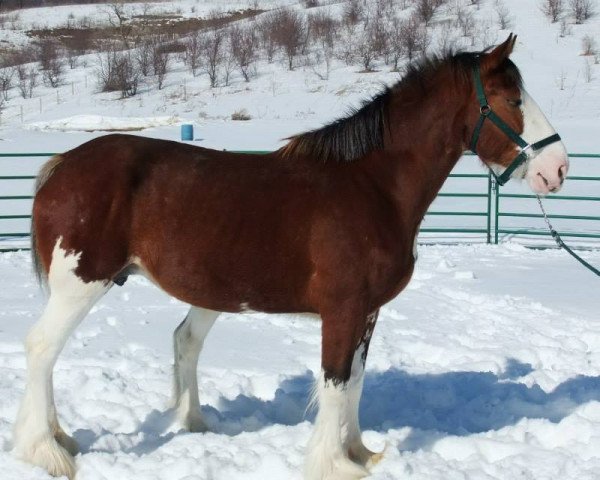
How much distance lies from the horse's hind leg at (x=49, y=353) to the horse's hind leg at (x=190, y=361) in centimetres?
67

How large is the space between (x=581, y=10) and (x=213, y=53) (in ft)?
54.7

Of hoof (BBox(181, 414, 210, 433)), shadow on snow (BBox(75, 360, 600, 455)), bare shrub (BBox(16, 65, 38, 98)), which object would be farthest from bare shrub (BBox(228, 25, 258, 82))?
hoof (BBox(181, 414, 210, 433))

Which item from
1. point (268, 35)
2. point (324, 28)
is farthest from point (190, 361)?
point (268, 35)

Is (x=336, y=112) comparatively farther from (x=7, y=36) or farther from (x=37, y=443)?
(x=7, y=36)

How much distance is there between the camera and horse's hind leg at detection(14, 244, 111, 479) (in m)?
3.38

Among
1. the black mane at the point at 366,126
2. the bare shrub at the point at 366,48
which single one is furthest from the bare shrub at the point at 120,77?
the black mane at the point at 366,126

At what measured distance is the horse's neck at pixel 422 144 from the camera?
3439 mm

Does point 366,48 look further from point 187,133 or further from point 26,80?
point 26,80

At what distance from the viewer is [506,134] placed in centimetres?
334

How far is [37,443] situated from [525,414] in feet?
8.51

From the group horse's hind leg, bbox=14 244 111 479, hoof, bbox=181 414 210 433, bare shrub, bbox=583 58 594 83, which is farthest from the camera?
bare shrub, bbox=583 58 594 83

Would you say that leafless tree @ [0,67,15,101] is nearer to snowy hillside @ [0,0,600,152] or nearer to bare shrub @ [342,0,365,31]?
snowy hillside @ [0,0,600,152]

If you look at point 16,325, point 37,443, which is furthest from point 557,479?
point 16,325

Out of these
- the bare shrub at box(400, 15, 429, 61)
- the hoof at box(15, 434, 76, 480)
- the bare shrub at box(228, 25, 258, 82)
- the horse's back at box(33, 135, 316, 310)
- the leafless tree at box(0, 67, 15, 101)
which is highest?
the horse's back at box(33, 135, 316, 310)
